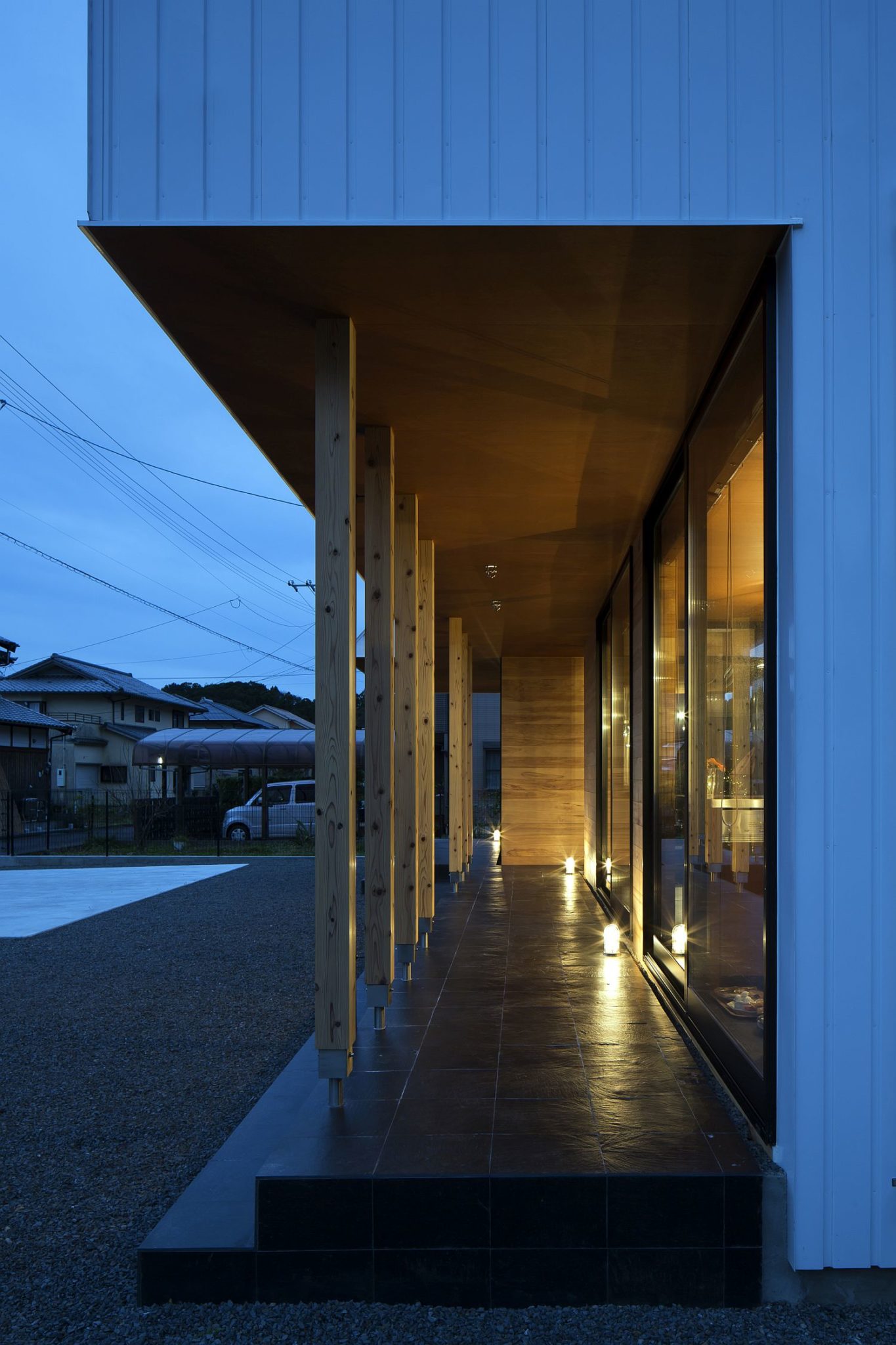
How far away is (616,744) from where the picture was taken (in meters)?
8.74

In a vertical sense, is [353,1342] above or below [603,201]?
below

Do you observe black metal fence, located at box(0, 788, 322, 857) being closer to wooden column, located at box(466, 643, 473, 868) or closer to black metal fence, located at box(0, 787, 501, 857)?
black metal fence, located at box(0, 787, 501, 857)

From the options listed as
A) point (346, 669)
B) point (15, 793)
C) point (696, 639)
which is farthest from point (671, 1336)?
point (15, 793)

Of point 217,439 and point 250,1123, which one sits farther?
point 217,439

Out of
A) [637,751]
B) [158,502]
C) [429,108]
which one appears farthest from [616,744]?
[158,502]

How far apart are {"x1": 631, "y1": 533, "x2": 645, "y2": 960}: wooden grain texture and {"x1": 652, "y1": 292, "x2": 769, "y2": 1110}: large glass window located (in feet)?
2.71

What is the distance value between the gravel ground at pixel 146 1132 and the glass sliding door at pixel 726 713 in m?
0.79

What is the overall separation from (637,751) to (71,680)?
3324 cm

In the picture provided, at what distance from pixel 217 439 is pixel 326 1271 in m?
98.0

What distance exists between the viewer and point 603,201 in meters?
2.84

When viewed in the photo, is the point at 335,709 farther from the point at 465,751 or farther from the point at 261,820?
the point at 261,820

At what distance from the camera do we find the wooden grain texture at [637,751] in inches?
246

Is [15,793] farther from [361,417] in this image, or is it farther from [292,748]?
[361,417]

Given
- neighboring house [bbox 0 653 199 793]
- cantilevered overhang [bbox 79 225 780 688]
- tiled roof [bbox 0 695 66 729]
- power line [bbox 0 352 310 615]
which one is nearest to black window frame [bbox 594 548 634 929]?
cantilevered overhang [bbox 79 225 780 688]
